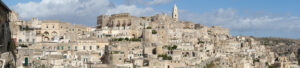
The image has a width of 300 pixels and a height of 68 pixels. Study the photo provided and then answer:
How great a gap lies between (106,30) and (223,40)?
80.0ft

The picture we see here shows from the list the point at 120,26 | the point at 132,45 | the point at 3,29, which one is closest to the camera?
the point at 3,29

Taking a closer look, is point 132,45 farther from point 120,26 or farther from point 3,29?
point 3,29

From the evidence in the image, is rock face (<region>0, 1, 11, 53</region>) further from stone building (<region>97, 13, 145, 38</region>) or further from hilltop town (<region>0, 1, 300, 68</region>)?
stone building (<region>97, 13, 145, 38</region>)

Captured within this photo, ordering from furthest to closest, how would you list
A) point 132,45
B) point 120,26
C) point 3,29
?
1. point 120,26
2. point 132,45
3. point 3,29

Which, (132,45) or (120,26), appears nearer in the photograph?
(132,45)

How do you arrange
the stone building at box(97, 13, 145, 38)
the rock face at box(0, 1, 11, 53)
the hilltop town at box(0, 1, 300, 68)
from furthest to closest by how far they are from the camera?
the stone building at box(97, 13, 145, 38) → the hilltop town at box(0, 1, 300, 68) → the rock face at box(0, 1, 11, 53)

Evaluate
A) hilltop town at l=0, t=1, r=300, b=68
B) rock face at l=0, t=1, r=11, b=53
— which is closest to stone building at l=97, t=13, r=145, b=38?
hilltop town at l=0, t=1, r=300, b=68

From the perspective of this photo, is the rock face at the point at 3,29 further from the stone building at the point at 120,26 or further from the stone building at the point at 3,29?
the stone building at the point at 120,26

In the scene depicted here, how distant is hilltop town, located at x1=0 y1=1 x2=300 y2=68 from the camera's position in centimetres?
4391

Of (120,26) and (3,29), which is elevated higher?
(120,26)

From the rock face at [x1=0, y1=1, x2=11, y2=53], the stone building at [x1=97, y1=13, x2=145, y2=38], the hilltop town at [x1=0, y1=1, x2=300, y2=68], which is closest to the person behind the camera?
the rock face at [x1=0, y1=1, x2=11, y2=53]

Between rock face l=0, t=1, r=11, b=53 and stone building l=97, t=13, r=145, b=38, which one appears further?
stone building l=97, t=13, r=145, b=38


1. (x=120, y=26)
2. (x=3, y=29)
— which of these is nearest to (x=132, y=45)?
(x=120, y=26)

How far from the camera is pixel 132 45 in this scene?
186 feet
